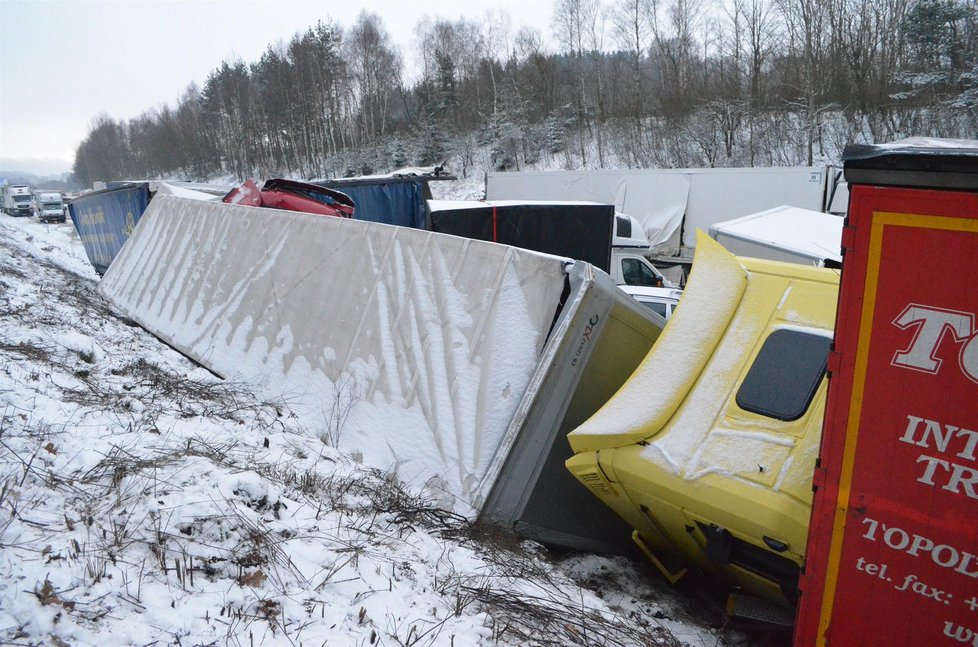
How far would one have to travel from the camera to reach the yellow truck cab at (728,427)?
2.76 m

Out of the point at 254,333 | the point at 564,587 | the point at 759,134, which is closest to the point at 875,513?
the point at 564,587

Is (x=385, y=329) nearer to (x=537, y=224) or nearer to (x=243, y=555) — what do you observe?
(x=243, y=555)

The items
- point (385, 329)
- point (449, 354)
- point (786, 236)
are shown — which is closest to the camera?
point (449, 354)

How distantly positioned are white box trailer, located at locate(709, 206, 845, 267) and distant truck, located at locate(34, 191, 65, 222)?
48.3 metres

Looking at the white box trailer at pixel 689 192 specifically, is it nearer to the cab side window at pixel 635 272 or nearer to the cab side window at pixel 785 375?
the cab side window at pixel 635 272

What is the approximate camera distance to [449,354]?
4645 millimetres

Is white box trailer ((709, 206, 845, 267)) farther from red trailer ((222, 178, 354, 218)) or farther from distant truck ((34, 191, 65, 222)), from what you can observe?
distant truck ((34, 191, 65, 222))

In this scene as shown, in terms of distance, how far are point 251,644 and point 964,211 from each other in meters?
2.93

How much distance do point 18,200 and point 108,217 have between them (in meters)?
46.5

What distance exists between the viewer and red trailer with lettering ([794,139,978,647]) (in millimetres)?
2146

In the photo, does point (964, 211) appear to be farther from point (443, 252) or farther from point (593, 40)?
point (593, 40)

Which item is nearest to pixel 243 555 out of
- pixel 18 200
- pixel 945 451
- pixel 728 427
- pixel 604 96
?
pixel 728 427

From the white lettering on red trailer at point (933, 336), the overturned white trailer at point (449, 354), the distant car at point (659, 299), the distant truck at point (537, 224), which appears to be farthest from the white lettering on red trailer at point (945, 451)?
the distant truck at point (537, 224)

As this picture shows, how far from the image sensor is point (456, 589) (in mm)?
2926
